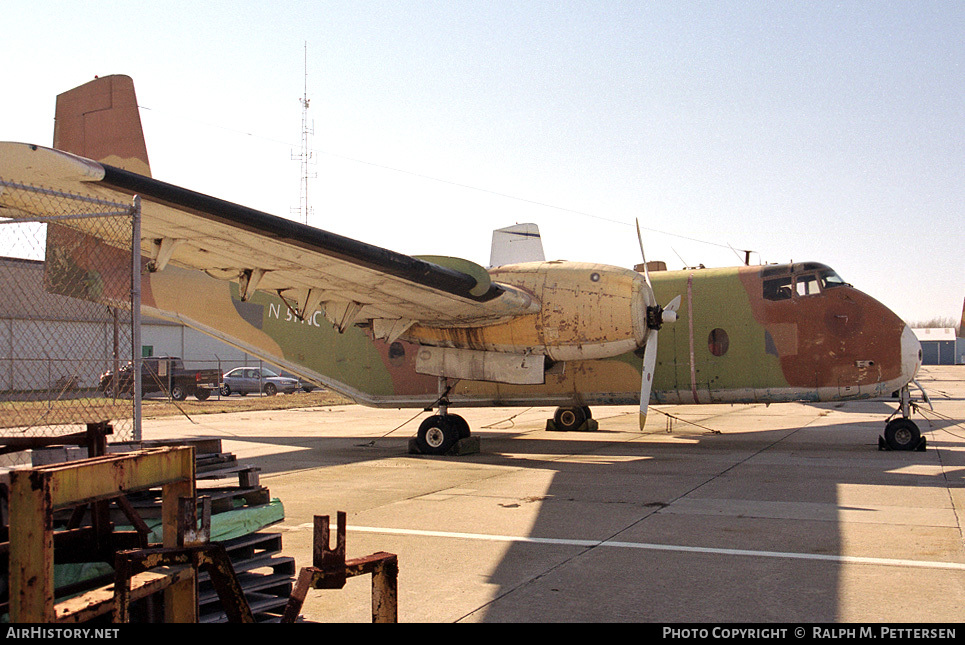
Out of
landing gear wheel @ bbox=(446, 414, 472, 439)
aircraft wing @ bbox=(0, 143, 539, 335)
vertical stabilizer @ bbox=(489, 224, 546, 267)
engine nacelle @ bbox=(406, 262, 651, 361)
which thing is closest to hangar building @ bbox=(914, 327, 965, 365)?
vertical stabilizer @ bbox=(489, 224, 546, 267)

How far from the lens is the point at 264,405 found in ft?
98.0

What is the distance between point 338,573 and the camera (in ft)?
10.2

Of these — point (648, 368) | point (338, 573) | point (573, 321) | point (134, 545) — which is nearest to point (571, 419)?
point (648, 368)

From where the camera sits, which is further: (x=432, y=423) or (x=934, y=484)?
(x=432, y=423)

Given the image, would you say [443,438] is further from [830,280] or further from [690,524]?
[830,280]

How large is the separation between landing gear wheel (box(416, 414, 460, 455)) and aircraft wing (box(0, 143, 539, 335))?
1805mm

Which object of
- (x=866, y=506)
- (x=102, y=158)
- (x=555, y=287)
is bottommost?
(x=866, y=506)

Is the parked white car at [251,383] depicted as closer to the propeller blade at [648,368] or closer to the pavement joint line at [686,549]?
the propeller blade at [648,368]

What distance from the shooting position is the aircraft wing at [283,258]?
678 cm

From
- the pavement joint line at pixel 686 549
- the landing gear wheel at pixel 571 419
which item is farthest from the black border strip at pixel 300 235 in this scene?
the landing gear wheel at pixel 571 419

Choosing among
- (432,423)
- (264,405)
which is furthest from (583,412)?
(264,405)

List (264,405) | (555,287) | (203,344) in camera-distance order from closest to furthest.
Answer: (555,287) < (264,405) < (203,344)
